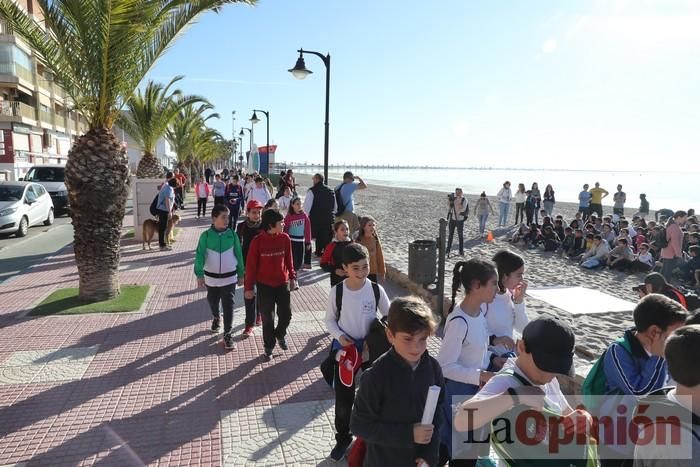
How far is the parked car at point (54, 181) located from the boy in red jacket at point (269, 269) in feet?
56.7

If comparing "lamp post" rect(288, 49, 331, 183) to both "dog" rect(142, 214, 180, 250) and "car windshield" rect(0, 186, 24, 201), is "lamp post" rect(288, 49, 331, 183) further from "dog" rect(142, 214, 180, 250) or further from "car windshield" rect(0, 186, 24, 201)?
"car windshield" rect(0, 186, 24, 201)

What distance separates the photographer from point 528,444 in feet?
6.33

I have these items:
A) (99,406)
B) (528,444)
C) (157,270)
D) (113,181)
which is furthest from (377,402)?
(157,270)

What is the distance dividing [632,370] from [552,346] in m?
0.93

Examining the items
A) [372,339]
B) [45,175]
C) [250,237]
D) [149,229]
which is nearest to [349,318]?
[372,339]

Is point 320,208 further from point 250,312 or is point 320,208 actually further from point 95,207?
point 95,207

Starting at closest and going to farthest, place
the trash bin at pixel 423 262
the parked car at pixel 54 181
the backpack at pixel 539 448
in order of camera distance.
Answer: the backpack at pixel 539 448 < the trash bin at pixel 423 262 < the parked car at pixel 54 181

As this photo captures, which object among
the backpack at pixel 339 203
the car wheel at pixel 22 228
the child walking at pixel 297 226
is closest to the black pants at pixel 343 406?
the child walking at pixel 297 226

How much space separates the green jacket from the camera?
5.85 metres

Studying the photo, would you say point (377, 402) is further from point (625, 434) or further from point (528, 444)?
point (625, 434)

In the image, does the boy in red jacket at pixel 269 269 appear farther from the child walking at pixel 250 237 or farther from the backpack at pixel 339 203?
the backpack at pixel 339 203

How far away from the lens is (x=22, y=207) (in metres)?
14.8

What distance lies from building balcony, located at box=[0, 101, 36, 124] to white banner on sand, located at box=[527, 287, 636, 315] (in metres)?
35.1

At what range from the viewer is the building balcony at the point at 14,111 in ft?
104
